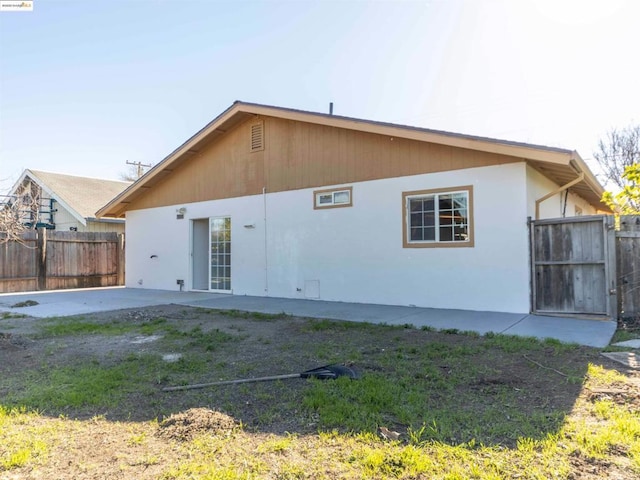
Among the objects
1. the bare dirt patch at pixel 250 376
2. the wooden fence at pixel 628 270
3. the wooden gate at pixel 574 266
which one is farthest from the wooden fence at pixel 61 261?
the wooden fence at pixel 628 270

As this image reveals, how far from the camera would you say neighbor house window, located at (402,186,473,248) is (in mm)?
8086

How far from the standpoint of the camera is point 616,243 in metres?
7.02

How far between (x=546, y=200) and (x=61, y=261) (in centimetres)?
1499

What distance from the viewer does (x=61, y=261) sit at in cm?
1419

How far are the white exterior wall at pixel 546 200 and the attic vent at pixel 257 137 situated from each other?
21.9ft

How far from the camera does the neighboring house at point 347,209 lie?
774 centimetres

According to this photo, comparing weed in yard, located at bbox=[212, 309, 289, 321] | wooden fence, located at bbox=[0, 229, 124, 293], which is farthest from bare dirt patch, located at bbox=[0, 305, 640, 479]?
wooden fence, located at bbox=[0, 229, 124, 293]

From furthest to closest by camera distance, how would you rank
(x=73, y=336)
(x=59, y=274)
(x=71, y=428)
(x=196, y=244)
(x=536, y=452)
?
(x=59, y=274) → (x=196, y=244) → (x=73, y=336) → (x=71, y=428) → (x=536, y=452)

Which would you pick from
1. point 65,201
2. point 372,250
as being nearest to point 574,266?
point 372,250

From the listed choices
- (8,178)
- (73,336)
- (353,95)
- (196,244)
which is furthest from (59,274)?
(353,95)

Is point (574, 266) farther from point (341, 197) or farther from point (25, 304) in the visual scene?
point (25, 304)

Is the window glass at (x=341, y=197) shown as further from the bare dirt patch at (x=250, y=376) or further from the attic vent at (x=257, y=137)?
the bare dirt patch at (x=250, y=376)

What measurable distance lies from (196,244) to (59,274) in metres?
5.28

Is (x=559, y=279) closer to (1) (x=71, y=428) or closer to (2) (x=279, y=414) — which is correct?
(2) (x=279, y=414)
